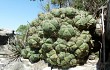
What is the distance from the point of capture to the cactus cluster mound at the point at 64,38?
575cm

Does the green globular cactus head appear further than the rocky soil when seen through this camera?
Yes

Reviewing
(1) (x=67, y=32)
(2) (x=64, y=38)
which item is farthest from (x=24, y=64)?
(1) (x=67, y=32)

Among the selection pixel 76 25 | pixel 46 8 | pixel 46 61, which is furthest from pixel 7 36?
pixel 76 25

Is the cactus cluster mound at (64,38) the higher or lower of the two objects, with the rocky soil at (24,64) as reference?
higher

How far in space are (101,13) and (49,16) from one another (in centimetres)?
120

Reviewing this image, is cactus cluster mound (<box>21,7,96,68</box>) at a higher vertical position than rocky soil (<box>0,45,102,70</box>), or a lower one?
higher

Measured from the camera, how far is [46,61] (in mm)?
6340

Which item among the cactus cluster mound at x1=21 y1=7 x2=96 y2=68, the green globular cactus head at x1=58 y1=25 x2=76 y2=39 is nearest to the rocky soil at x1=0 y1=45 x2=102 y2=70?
the cactus cluster mound at x1=21 y1=7 x2=96 y2=68

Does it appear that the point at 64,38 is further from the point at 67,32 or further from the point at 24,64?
the point at 24,64

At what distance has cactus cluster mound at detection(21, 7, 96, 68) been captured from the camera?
18.9 feet

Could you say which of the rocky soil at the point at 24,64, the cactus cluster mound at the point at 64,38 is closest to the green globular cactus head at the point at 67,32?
the cactus cluster mound at the point at 64,38

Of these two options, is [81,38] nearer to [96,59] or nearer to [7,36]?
[96,59]

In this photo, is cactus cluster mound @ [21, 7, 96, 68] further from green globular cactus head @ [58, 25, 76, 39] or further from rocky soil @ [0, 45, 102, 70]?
rocky soil @ [0, 45, 102, 70]

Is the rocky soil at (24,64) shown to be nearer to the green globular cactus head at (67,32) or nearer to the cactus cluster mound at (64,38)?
the cactus cluster mound at (64,38)
